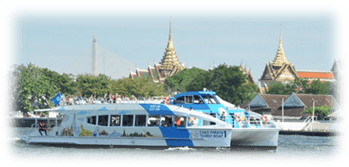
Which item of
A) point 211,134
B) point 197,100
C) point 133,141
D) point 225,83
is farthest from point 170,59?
point 211,134

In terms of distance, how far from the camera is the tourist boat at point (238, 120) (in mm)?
30812

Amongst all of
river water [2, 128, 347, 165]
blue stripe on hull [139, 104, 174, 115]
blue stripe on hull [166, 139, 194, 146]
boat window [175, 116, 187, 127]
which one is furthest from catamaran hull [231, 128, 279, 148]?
blue stripe on hull [139, 104, 174, 115]

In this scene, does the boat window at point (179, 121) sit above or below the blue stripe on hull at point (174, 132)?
above

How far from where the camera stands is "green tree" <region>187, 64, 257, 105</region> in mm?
76312

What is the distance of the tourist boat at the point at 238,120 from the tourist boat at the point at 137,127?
2.75ft

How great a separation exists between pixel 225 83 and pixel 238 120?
46.4 m

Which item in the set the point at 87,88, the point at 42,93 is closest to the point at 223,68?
the point at 87,88

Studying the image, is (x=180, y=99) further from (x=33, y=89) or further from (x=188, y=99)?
(x=33, y=89)

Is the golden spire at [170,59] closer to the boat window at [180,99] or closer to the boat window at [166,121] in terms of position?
the boat window at [180,99]

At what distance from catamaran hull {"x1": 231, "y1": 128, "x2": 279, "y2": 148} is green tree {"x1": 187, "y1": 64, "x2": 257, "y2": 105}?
144ft

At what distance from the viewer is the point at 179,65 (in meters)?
147

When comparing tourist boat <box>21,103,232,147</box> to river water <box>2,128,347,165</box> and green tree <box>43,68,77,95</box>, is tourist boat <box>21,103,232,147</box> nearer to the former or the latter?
river water <box>2,128,347,165</box>

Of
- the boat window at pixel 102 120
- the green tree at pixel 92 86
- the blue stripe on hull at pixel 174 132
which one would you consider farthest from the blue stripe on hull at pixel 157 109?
the green tree at pixel 92 86

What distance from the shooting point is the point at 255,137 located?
31172 mm
